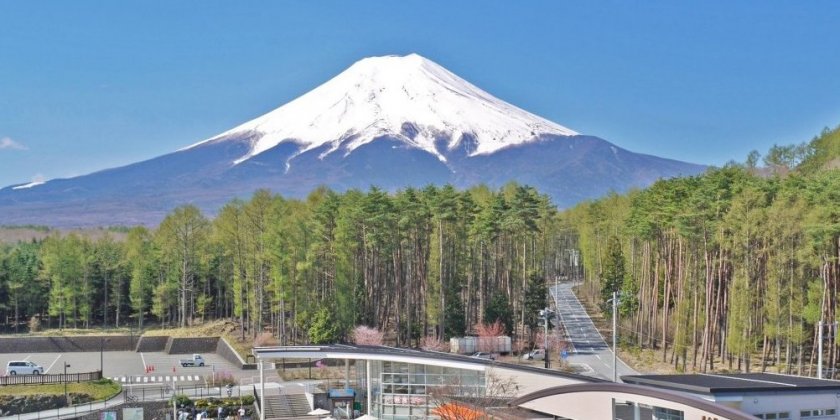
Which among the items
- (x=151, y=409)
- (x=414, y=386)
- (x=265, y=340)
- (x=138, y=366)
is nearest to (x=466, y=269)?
(x=265, y=340)

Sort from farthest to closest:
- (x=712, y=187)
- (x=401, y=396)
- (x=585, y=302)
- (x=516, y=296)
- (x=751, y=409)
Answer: (x=585, y=302)
(x=516, y=296)
(x=712, y=187)
(x=401, y=396)
(x=751, y=409)

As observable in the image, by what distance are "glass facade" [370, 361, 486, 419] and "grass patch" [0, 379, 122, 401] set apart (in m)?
15.3

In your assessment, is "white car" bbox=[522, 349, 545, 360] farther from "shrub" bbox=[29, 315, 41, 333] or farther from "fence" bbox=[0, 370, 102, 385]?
"shrub" bbox=[29, 315, 41, 333]

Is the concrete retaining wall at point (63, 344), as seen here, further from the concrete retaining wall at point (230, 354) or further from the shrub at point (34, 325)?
the concrete retaining wall at point (230, 354)

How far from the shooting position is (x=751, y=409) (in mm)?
28359

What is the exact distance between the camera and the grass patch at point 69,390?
1941 inches

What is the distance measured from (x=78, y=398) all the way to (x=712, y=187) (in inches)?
1331

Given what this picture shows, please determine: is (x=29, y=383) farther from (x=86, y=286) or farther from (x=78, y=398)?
(x=86, y=286)

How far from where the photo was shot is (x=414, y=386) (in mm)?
40531

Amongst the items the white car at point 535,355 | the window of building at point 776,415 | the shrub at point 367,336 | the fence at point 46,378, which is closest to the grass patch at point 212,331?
the shrub at point 367,336

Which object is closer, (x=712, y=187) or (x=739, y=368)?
(x=739, y=368)

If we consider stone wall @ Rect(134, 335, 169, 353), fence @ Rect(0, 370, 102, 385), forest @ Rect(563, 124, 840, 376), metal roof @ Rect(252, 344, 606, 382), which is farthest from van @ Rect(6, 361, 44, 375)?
forest @ Rect(563, 124, 840, 376)

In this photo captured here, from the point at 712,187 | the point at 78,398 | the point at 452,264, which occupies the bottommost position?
the point at 78,398

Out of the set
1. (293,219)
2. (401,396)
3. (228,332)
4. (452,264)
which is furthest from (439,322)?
(401,396)
